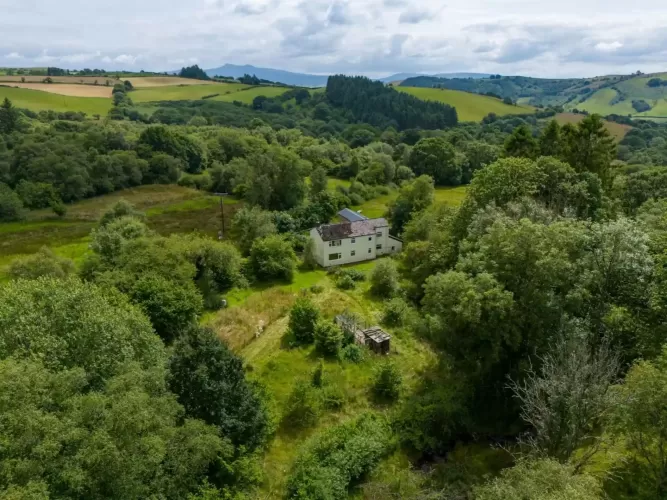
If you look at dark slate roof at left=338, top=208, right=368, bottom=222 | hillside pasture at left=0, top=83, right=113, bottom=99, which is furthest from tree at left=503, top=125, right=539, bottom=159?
hillside pasture at left=0, top=83, right=113, bottom=99

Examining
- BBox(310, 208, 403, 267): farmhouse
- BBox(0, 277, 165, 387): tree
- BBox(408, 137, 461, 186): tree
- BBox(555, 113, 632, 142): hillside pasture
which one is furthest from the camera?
BBox(555, 113, 632, 142): hillside pasture

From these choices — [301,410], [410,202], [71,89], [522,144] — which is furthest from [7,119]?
[301,410]

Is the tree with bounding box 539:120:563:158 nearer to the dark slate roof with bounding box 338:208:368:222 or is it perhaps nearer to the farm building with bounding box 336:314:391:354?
the dark slate roof with bounding box 338:208:368:222

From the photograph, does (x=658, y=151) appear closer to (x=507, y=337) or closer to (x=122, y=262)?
(x=507, y=337)

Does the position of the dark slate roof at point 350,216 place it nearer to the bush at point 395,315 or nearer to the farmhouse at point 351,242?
the farmhouse at point 351,242

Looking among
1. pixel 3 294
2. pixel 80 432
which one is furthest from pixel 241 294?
pixel 80 432

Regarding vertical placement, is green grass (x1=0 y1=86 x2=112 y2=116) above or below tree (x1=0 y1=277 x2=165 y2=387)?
above
